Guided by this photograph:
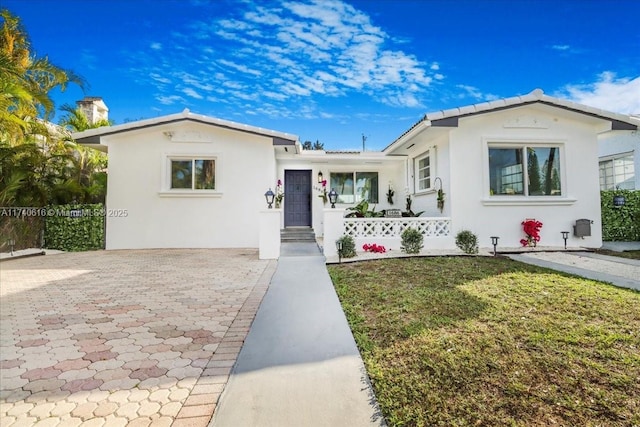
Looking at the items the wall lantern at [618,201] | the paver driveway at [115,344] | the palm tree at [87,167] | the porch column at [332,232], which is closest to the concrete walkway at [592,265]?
the wall lantern at [618,201]

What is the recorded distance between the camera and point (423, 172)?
1097 cm

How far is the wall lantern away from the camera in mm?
9266

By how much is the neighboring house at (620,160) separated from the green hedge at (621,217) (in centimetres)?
196

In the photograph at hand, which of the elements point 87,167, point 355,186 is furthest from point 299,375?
point 87,167

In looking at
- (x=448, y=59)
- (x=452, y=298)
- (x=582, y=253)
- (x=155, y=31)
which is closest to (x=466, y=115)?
(x=448, y=59)

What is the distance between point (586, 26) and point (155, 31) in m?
7.83

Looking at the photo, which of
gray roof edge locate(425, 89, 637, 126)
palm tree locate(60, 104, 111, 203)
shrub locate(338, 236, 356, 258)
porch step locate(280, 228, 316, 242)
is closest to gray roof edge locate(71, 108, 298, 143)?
palm tree locate(60, 104, 111, 203)

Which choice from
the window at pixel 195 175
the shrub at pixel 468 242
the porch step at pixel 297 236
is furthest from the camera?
the porch step at pixel 297 236

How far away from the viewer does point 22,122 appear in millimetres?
1796

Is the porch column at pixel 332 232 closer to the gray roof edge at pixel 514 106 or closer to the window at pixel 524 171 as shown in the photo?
the gray roof edge at pixel 514 106

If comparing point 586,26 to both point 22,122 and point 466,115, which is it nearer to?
point 466,115

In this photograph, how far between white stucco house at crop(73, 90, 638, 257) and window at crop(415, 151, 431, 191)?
0.23ft

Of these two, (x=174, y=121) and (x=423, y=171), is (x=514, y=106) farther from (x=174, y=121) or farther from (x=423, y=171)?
(x=174, y=121)

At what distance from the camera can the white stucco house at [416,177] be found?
27.8 feet
